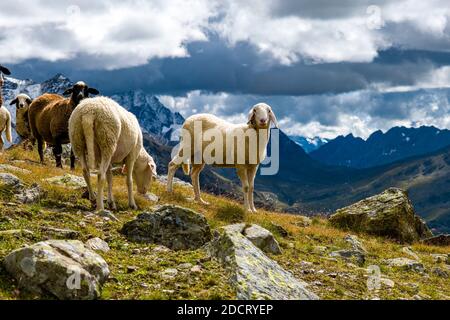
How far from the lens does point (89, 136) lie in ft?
54.6

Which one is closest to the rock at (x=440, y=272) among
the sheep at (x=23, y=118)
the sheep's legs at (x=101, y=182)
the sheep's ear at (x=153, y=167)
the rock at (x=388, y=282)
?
the rock at (x=388, y=282)

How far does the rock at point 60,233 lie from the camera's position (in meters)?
12.2

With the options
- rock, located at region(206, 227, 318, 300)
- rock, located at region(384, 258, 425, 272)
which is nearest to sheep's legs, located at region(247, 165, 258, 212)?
rock, located at region(384, 258, 425, 272)

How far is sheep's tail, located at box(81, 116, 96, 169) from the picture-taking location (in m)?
16.6

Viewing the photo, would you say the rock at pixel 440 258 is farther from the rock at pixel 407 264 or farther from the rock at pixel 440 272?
the rock at pixel 407 264

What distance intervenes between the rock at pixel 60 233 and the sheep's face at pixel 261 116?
12030 millimetres

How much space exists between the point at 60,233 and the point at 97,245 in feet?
2.84

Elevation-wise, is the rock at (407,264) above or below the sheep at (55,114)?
below

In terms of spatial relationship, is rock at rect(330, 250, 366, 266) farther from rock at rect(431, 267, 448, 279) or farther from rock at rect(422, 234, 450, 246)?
rock at rect(422, 234, 450, 246)

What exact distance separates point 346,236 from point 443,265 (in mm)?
3660

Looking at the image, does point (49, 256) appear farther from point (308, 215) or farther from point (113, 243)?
point (308, 215)
